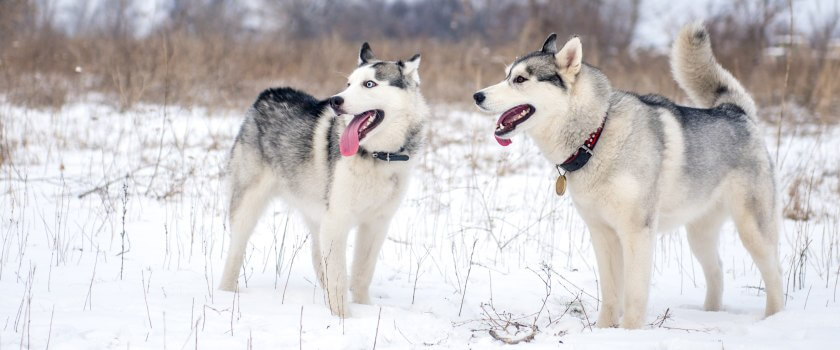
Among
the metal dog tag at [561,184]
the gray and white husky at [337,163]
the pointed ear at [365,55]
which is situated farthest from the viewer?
the pointed ear at [365,55]

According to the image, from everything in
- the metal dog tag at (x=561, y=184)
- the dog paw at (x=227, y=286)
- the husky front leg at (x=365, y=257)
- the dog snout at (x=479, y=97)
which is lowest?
the dog paw at (x=227, y=286)

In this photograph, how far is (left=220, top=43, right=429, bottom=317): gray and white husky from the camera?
388cm

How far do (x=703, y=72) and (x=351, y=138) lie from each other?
228 centimetres

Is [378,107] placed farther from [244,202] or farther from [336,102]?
[244,202]

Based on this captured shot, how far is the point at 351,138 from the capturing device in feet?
12.6

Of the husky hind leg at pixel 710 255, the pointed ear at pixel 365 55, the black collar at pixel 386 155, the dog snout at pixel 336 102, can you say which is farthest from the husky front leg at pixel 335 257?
the husky hind leg at pixel 710 255

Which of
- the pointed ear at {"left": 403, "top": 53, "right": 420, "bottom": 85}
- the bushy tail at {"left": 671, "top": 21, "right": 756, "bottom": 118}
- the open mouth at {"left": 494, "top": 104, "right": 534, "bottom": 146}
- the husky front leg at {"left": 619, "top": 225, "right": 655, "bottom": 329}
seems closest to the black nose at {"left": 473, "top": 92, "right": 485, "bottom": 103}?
the open mouth at {"left": 494, "top": 104, "right": 534, "bottom": 146}

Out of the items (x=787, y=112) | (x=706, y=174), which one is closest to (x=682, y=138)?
(x=706, y=174)

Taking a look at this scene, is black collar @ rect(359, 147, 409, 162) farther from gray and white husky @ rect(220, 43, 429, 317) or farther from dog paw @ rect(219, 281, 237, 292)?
dog paw @ rect(219, 281, 237, 292)

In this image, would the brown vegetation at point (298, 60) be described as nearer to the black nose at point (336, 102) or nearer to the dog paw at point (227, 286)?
→ the dog paw at point (227, 286)

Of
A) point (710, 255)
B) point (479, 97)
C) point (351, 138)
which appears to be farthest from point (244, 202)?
point (710, 255)

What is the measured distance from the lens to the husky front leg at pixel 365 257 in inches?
164

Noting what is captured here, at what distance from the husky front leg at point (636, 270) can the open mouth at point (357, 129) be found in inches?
57.9

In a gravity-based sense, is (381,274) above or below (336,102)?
below
